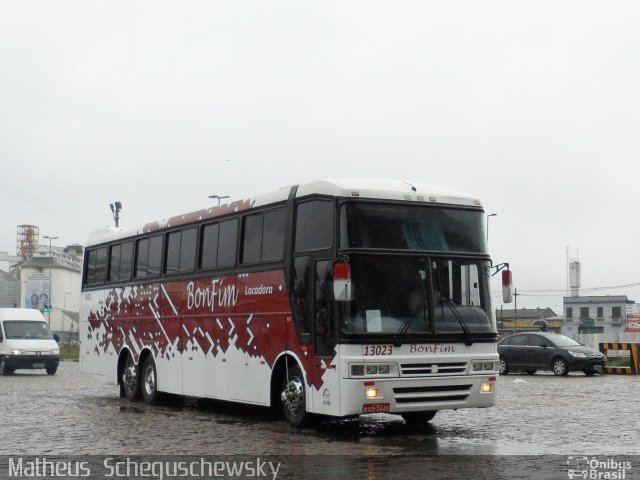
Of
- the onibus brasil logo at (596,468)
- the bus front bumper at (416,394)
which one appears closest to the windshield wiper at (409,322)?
the bus front bumper at (416,394)

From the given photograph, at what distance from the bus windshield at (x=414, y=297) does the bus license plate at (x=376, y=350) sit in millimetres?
176

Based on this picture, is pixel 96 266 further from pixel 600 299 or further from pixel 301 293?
pixel 600 299

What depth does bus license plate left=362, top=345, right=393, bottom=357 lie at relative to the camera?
505 inches

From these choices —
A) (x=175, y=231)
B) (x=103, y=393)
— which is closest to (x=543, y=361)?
(x=103, y=393)

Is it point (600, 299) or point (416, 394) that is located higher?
point (600, 299)

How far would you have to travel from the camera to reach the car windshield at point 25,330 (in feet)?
115

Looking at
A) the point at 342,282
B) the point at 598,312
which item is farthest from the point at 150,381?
the point at 598,312

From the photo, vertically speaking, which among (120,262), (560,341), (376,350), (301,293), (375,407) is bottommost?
(375,407)

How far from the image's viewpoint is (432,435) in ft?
43.9

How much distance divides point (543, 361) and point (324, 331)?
19.1 m

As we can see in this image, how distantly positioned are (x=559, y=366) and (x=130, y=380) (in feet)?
49.7

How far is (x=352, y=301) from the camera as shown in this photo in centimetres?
1292

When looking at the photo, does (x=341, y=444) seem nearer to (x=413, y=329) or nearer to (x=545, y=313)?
(x=413, y=329)

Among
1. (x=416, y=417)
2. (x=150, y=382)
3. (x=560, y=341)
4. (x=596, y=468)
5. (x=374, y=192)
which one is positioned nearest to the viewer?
(x=596, y=468)
